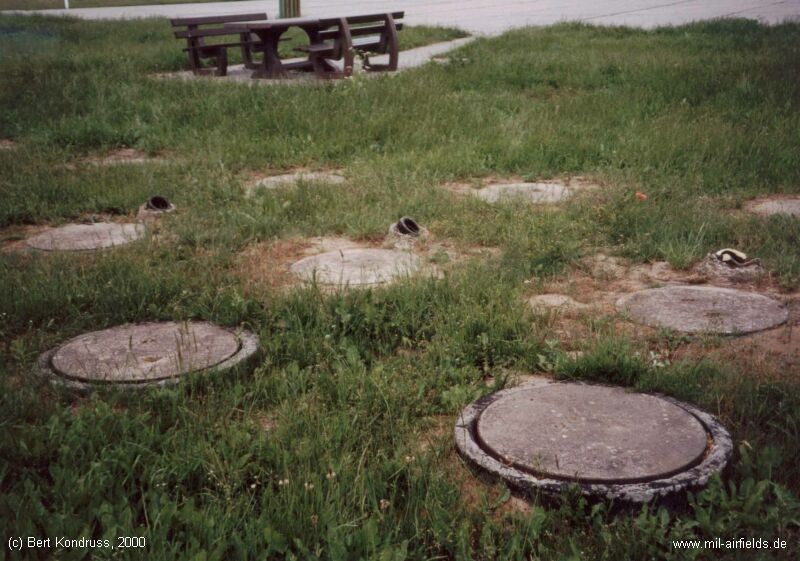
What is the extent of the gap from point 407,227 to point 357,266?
66 cm

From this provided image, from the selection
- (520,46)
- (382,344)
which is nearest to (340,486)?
(382,344)

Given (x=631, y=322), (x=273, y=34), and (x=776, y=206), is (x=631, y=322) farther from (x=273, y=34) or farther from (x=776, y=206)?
(x=273, y=34)

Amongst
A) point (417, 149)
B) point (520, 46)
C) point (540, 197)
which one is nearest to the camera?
point (540, 197)

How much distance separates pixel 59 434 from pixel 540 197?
13.7ft

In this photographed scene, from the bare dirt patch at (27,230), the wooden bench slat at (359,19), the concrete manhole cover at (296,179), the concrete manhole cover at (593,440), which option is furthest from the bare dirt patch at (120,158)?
the concrete manhole cover at (593,440)

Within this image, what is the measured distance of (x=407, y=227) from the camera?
5215 mm

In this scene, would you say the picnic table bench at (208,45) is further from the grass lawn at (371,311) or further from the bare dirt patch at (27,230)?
the bare dirt patch at (27,230)

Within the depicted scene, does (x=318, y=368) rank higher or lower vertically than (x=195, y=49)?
lower

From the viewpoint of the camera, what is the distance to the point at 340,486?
251cm

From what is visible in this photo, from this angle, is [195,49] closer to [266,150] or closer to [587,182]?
[266,150]

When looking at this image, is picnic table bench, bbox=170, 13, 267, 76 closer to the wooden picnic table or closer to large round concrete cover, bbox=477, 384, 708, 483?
the wooden picnic table

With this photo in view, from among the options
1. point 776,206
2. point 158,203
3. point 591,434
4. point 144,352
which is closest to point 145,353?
point 144,352

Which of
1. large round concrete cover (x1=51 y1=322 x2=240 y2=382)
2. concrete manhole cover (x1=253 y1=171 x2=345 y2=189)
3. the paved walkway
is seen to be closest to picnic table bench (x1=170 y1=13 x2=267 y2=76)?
concrete manhole cover (x1=253 y1=171 x2=345 y2=189)

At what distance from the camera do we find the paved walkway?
1816 cm
